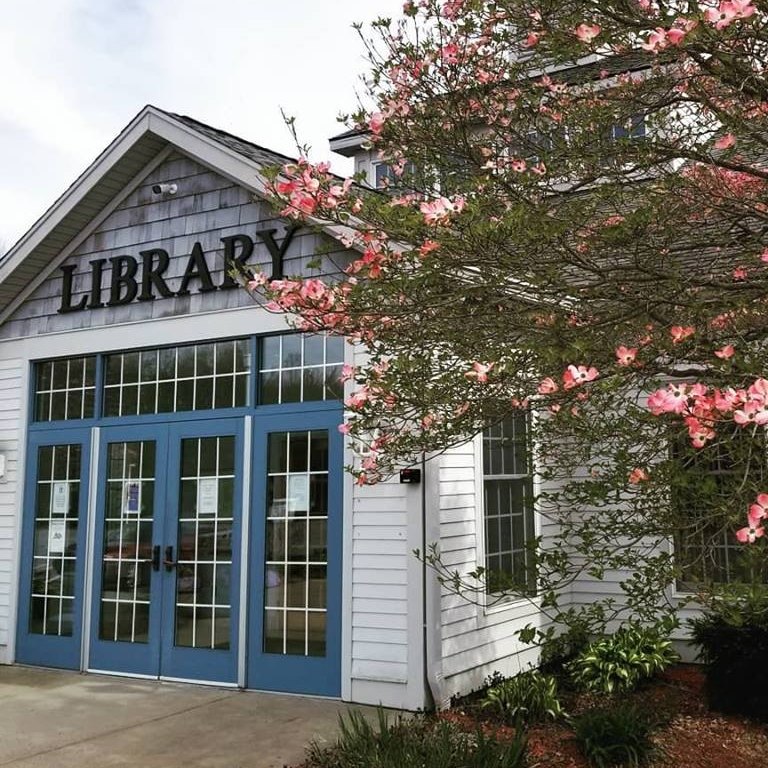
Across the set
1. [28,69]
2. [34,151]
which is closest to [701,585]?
[28,69]

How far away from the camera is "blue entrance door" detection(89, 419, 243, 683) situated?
720 centimetres

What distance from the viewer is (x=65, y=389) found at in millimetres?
8625

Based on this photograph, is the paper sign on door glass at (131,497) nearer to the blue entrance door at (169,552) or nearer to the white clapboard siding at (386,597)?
the blue entrance door at (169,552)

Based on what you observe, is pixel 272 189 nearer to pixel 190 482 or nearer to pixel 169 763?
pixel 169 763

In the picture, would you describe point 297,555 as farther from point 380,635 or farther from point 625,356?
point 625,356

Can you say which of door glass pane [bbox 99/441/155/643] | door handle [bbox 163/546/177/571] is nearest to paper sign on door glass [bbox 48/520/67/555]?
door glass pane [bbox 99/441/155/643]

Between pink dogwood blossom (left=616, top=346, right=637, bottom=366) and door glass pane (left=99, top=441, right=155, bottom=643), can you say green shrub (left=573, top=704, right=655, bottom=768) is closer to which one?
pink dogwood blossom (left=616, top=346, right=637, bottom=366)

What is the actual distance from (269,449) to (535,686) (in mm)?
2935

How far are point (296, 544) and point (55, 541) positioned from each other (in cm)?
300

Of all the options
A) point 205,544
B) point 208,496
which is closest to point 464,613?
point 205,544

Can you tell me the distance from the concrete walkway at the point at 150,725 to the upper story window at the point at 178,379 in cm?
254

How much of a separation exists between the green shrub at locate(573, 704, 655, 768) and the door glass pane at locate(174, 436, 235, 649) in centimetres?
331

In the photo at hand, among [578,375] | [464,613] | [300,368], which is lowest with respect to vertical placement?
[464,613]

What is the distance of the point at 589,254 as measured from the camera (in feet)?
12.6
